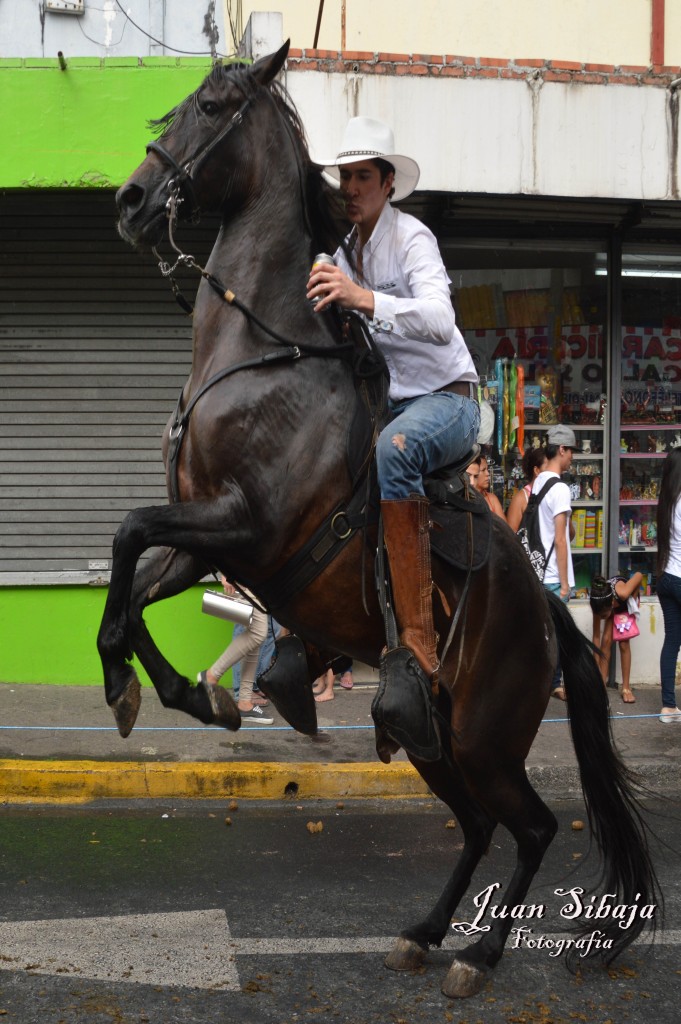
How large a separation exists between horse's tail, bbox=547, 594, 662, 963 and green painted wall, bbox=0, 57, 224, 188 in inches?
234

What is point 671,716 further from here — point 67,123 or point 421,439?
point 67,123

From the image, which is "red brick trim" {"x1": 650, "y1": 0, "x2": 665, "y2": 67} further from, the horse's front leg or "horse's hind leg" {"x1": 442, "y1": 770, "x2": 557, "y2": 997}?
the horse's front leg

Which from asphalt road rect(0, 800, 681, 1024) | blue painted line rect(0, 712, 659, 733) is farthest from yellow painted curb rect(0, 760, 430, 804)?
blue painted line rect(0, 712, 659, 733)

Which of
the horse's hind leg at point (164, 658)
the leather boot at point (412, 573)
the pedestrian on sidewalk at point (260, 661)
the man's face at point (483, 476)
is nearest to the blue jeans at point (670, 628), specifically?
the man's face at point (483, 476)

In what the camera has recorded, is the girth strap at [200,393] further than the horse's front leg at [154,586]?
Yes

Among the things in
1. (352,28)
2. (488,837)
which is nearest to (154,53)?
(352,28)

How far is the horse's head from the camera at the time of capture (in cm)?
391

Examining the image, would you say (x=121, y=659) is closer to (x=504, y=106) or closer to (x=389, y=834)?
(x=389, y=834)

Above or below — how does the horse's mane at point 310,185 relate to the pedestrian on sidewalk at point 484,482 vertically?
above

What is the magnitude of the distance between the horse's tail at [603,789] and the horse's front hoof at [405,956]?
698 millimetres

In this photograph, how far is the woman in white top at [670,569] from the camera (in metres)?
8.80

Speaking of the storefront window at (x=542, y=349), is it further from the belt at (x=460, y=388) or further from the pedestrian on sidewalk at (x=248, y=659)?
the belt at (x=460, y=388)

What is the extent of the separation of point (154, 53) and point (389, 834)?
24.5ft

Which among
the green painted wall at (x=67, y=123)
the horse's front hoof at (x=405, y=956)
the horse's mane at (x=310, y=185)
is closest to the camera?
the horse's mane at (x=310, y=185)
